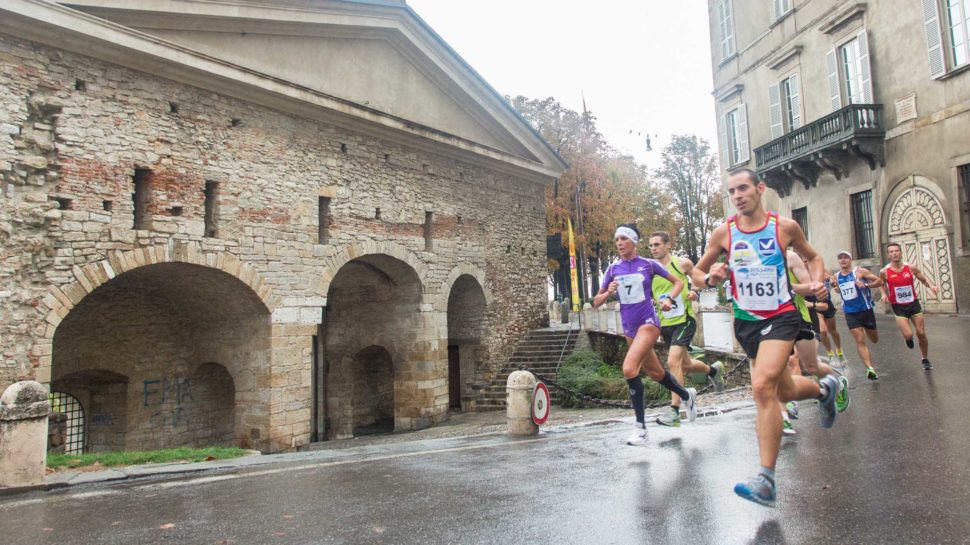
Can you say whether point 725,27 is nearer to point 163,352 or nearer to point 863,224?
point 863,224

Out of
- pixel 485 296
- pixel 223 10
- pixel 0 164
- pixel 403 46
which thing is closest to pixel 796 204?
pixel 485 296

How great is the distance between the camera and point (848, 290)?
9617 mm

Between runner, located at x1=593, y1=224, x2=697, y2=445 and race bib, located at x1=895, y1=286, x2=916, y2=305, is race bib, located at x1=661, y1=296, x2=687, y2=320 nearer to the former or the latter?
runner, located at x1=593, y1=224, x2=697, y2=445

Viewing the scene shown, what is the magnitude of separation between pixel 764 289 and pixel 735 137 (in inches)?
927

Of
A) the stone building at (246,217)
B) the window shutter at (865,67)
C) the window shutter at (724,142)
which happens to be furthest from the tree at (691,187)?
the stone building at (246,217)

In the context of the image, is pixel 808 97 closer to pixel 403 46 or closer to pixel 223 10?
pixel 403 46

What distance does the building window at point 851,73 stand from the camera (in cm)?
1816

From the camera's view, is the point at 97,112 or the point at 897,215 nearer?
the point at 97,112

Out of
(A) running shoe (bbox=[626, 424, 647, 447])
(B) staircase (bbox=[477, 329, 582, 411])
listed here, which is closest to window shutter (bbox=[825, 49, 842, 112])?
(B) staircase (bbox=[477, 329, 582, 411])

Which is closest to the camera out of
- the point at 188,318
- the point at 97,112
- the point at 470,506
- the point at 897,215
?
→ the point at 470,506

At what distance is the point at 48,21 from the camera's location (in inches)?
366

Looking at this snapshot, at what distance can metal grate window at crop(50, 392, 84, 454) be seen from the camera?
40.2ft

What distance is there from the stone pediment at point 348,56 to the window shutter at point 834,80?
9247 millimetres

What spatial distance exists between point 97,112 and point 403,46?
26.5ft
